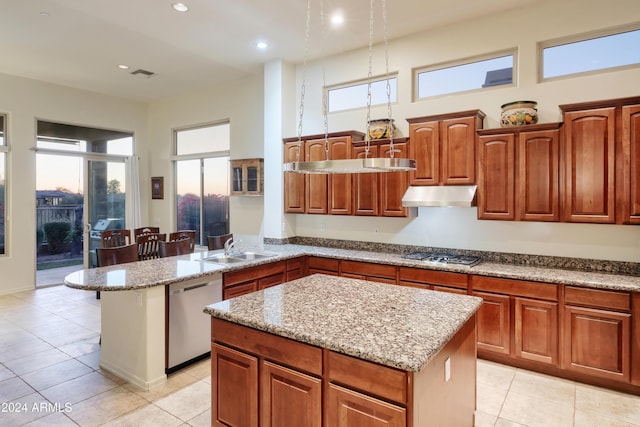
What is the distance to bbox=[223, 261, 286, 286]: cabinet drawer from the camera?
3.69 metres

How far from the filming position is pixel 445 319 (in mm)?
2012

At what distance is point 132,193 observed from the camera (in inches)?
288

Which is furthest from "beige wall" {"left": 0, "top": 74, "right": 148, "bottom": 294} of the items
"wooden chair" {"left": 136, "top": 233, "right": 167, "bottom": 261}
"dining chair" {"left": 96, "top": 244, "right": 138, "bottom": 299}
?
"dining chair" {"left": 96, "top": 244, "right": 138, "bottom": 299}

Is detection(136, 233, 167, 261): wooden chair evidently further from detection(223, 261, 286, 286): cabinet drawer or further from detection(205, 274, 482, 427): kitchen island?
detection(205, 274, 482, 427): kitchen island

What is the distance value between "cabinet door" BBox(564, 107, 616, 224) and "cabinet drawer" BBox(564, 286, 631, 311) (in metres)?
0.61

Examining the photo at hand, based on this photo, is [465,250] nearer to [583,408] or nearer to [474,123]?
[474,123]

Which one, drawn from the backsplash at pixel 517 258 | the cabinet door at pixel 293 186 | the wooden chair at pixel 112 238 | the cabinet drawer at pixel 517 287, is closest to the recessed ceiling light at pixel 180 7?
the cabinet door at pixel 293 186

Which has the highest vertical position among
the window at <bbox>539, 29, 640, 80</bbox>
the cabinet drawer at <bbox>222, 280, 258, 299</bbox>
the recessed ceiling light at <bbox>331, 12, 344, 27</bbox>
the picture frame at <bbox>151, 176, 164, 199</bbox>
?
the recessed ceiling light at <bbox>331, 12, 344, 27</bbox>

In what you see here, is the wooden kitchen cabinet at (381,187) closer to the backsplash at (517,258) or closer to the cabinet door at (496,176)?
the backsplash at (517,258)

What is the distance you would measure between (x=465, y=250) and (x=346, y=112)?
7.64 feet

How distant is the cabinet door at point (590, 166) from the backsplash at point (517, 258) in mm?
515

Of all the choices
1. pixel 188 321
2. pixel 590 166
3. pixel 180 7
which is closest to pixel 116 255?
pixel 188 321

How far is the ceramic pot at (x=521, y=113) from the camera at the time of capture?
3.55 m

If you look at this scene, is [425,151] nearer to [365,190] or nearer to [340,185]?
[365,190]
